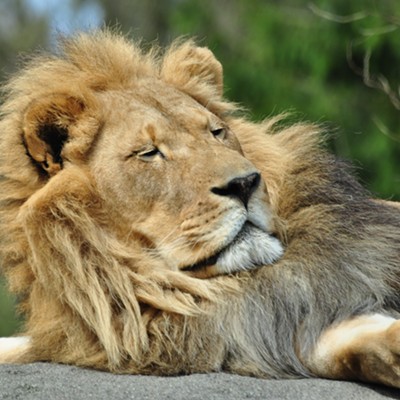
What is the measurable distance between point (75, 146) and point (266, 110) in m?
7.54

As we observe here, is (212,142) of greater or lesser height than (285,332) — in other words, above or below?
above

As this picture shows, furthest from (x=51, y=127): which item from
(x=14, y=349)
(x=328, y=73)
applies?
(x=328, y=73)

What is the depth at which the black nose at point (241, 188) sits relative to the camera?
391 centimetres

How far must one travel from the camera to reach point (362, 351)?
364 cm

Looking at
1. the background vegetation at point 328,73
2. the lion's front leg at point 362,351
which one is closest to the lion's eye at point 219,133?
the lion's front leg at point 362,351

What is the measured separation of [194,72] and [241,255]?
1.16 meters

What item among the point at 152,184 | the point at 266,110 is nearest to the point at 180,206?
the point at 152,184

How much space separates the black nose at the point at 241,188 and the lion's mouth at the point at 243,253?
96mm

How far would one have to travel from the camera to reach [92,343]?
4008 millimetres

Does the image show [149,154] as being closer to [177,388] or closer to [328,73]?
[177,388]

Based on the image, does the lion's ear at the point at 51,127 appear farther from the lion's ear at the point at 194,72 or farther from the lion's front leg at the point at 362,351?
the lion's front leg at the point at 362,351

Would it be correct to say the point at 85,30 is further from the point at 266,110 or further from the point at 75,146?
the point at 266,110

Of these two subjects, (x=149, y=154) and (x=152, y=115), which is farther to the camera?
(x=152, y=115)

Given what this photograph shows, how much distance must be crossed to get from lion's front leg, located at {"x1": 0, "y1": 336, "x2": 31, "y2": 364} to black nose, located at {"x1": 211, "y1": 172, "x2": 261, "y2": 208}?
38.7 inches
